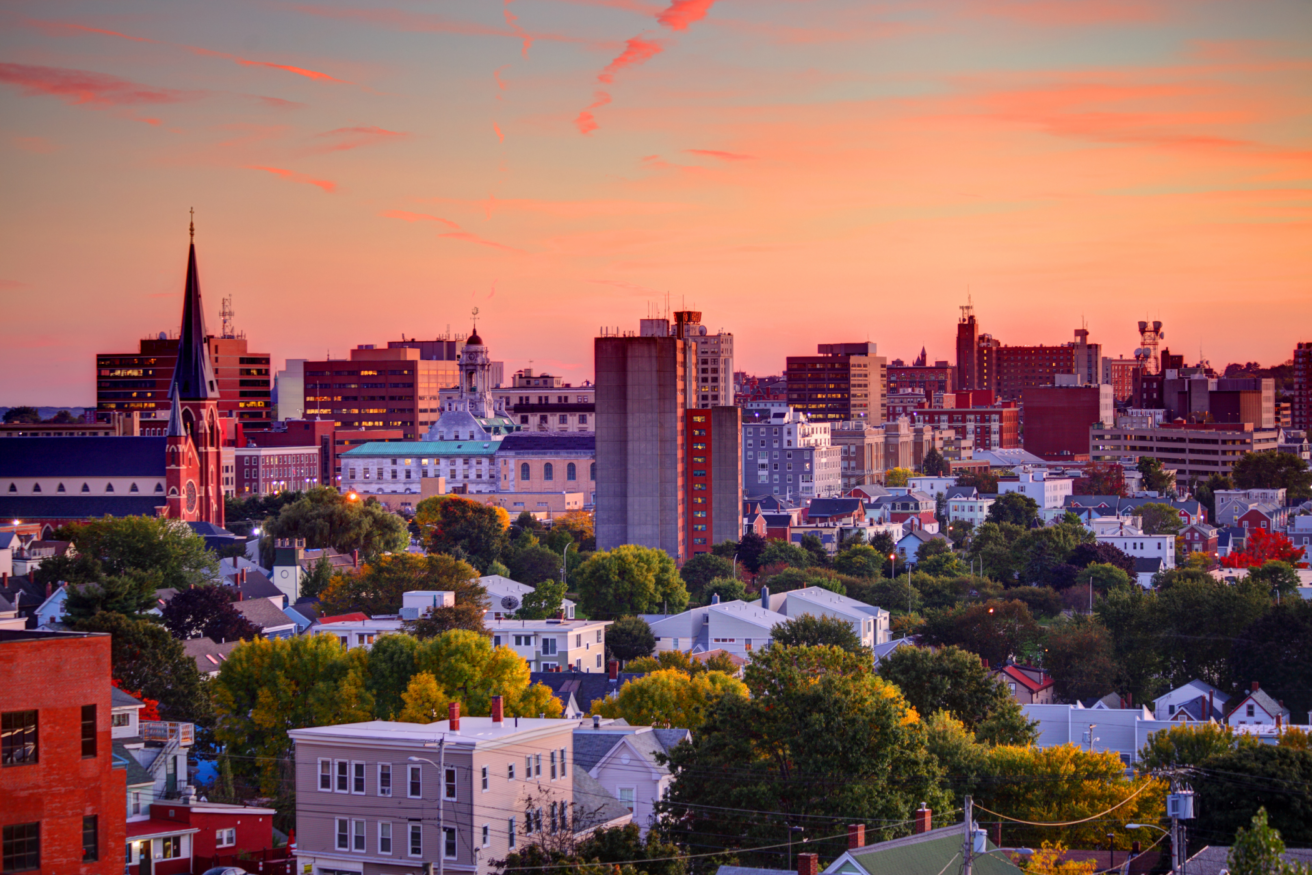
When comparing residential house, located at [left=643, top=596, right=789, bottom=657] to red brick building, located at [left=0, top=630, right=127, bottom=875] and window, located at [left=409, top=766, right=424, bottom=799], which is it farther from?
red brick building, located at [left=0, top=630, right=127, bottom=875]

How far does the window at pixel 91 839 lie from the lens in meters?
33.3

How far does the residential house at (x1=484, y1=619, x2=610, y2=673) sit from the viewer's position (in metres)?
84.8

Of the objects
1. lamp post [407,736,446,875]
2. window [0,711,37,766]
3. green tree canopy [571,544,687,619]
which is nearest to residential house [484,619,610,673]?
green tree canopy [571,544,687,619]

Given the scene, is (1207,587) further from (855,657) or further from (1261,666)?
(855,657)

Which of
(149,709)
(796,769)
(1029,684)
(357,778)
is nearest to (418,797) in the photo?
(357,778)

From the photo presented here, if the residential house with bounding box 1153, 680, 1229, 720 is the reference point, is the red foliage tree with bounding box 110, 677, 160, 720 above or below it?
above

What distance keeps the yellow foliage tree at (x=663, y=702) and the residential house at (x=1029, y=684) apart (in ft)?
87.5

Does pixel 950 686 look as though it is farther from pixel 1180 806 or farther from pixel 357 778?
pixel 1180 806

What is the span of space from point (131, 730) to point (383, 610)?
47796mm

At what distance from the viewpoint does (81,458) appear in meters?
170

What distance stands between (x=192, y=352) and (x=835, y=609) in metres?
78.0

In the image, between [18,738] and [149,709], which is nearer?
[18,738]

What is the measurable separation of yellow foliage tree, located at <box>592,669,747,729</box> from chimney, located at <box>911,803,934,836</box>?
1352 centimetres

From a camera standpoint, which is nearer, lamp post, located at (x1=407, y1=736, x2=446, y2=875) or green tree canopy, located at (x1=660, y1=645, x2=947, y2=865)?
lamp post, located at (x1=407, y1=736, x2=446, y2=875)
